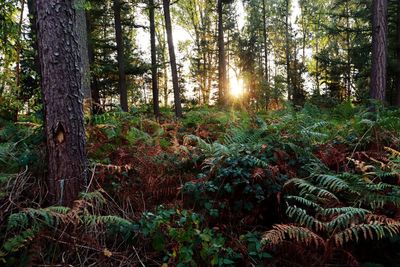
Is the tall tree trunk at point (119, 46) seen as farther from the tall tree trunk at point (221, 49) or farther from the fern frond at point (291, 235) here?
the fern frond at point (291, 235)

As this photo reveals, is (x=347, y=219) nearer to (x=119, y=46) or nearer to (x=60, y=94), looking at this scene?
(x=60, y=94)

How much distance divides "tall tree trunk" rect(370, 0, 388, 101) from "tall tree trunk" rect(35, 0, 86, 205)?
7.50 meters

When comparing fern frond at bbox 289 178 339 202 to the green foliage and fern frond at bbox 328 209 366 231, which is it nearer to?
fern frond at bbox 328 209 366 231

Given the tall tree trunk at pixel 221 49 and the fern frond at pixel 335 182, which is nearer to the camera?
the fern frond at pixel 335 182

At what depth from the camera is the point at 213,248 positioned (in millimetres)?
2365

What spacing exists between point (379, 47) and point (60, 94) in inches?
306

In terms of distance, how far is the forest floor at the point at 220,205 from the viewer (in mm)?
2367

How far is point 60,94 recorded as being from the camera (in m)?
2.79

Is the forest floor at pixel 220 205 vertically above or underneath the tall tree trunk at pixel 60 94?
underneath

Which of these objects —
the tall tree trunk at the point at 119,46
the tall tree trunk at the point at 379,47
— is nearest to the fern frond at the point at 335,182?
the tall tree trunk at the point at 379,47

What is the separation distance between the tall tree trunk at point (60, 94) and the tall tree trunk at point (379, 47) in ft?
24.6

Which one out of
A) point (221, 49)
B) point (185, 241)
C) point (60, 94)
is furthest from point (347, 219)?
point (221, 49)

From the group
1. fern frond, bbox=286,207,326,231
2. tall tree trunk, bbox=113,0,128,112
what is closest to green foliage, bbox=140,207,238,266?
fern frond, bbox=286,207,326,231

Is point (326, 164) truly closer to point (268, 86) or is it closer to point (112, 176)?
point (112, 176)
